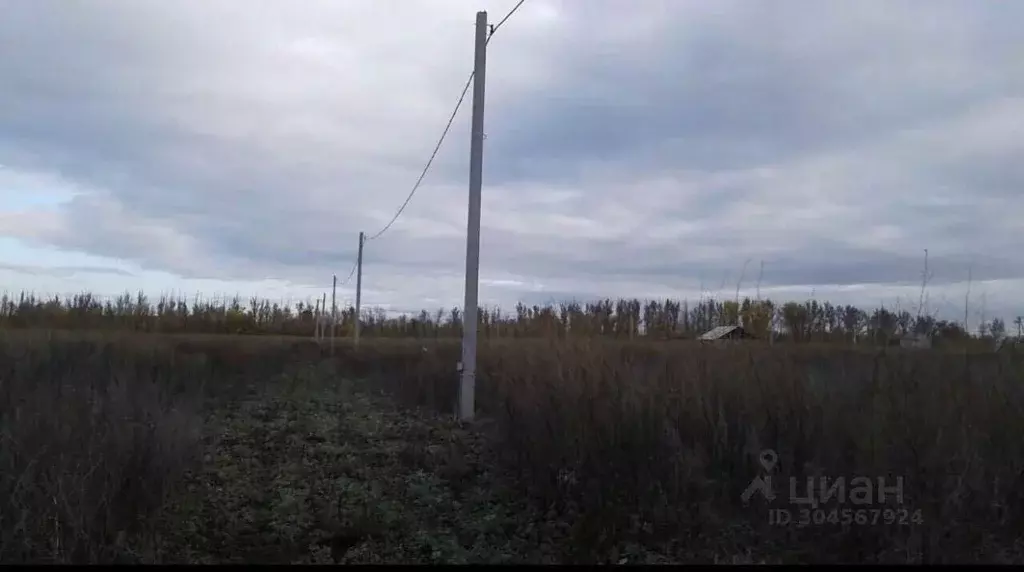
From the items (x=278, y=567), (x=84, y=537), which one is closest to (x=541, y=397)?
(x=278, y=567)

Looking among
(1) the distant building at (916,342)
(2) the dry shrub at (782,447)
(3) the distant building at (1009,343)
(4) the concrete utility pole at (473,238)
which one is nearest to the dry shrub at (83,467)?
(2) the dry shrub at (782,447)

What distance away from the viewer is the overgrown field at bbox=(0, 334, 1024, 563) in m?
5.38

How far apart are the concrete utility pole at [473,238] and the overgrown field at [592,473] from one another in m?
2.13

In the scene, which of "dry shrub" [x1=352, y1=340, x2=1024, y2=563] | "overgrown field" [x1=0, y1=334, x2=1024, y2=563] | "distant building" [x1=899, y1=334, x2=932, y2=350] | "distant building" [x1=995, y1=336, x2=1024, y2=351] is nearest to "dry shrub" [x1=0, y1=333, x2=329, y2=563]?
"overgrown field" [x1=0, y1=334, x2=1024, y2=563]

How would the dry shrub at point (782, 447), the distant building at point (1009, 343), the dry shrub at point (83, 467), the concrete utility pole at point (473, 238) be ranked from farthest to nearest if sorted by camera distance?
the concrete utility pole at point (473, 238), the distant building at point (1009, 343), the dry shrub at point (782, 447), the dry shrub at point (83, 467)

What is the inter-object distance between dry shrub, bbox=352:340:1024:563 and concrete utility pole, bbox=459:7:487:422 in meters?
3.26

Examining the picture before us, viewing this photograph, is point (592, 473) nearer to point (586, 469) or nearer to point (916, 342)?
point (586, 469)

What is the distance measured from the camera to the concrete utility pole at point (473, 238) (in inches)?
472

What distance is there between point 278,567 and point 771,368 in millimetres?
5175

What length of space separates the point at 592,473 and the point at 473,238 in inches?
242

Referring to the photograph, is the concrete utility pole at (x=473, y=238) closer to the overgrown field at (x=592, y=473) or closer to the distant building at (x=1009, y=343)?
the overgrown field at (x=592, y=473)

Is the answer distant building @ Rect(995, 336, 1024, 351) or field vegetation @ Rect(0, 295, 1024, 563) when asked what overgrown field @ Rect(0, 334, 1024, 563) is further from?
distant building @ Rect(995, 336, 1024, 351)

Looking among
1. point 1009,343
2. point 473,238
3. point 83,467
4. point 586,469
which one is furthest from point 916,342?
point 83,467

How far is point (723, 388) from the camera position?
24.5ft
